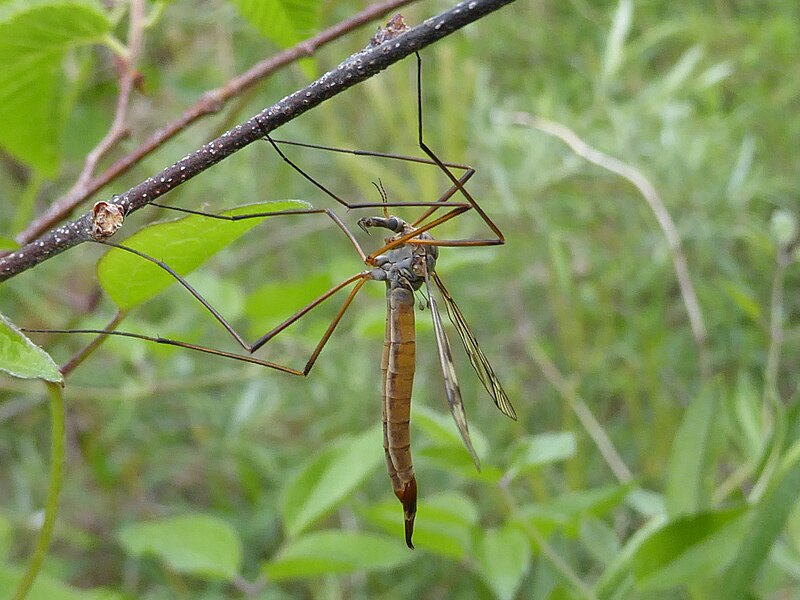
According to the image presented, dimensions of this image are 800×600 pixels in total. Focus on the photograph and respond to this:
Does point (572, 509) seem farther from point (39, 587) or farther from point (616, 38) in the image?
point (616, 38)

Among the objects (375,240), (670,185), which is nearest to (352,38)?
(375,240)

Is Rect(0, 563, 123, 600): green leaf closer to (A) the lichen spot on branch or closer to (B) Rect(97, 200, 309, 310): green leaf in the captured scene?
(B) Rect(97, 200, 309, 310): green leaf

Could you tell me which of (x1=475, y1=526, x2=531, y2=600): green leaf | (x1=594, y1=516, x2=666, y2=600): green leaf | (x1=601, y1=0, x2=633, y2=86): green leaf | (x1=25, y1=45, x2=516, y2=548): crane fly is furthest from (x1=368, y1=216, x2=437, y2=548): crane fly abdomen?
(x1=601, y1=0, x2=633, y2=86): green leaf

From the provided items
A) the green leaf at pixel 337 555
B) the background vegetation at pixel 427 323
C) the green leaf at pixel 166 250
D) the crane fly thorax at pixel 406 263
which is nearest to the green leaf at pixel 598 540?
the background vegetation at pixel 427 323

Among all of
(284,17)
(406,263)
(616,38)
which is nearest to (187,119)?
(284,17)

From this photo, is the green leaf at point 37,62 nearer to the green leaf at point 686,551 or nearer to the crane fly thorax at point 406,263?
the crane fly thorax at point 406,263

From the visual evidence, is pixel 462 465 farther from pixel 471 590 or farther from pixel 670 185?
pixel 670 185
